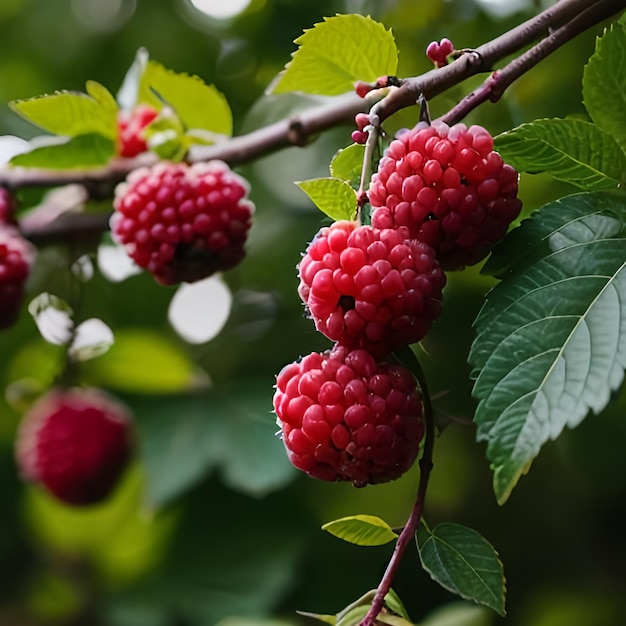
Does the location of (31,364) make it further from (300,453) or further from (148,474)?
(300,453)

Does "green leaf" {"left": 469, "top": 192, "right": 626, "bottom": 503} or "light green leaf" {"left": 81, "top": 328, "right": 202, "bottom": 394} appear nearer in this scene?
"green leaf" {"left": 469, "top": 192, "right": 626, "bottom": 503}

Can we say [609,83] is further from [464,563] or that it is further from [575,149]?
[464,563]

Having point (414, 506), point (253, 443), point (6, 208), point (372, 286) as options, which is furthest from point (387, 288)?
point (253, 443)

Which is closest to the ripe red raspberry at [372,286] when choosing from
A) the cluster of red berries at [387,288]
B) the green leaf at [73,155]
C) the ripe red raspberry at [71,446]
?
the cluster of red berries at [387,288]

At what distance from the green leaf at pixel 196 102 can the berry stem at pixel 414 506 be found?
0.51 meters

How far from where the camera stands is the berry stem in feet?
1.39

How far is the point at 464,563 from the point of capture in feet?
1.43

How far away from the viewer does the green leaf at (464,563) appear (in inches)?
16.8

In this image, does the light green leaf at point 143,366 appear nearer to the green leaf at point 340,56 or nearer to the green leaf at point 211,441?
the green leaf at point 211,441

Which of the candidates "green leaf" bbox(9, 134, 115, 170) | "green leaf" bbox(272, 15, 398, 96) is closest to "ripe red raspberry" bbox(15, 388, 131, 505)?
"green leaf" bbox(9, 134, 115, 170)

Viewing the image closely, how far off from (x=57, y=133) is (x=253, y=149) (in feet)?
0.66

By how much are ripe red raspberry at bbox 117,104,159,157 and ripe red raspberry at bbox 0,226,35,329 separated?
15cm

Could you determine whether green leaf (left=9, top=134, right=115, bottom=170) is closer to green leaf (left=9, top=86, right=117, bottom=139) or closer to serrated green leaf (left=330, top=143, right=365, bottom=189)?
green leaf (left=9, top=86, right=117, bottom=139)

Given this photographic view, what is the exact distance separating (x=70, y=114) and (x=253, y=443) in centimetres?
61
